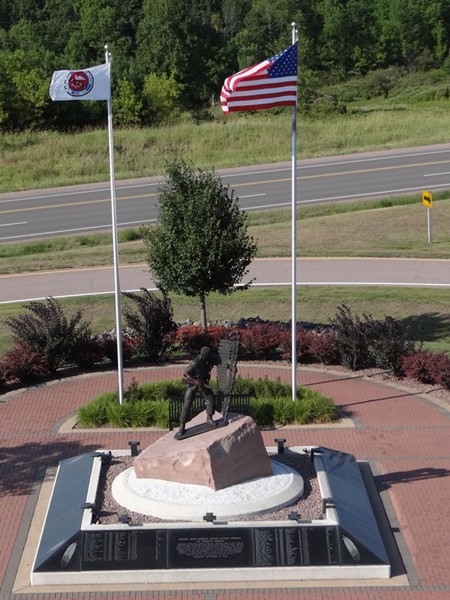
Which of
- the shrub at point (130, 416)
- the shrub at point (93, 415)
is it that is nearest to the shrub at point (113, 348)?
the shrub at point (93, 415)

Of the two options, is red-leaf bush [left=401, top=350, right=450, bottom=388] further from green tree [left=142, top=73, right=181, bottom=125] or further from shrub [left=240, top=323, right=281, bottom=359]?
green tree [left=142, top=73, right=181, bottom=125]

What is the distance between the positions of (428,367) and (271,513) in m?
7.42

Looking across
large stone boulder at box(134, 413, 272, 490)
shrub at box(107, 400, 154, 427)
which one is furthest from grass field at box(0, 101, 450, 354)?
large stone boulder at box(134, 413, 272, 490)

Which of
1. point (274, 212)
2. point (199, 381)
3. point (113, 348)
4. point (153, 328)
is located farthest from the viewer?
point (274, 212)

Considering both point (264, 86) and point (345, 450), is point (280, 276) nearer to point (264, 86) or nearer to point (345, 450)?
point (345, 450)

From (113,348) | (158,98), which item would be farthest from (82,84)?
(158,98)

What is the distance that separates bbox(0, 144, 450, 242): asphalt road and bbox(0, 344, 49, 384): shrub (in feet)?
48.8

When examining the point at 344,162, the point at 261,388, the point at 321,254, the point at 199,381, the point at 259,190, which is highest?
the point at 344,162

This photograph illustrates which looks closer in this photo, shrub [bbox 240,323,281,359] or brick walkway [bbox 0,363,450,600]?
brick walkway [bbox 0,363,450,600]

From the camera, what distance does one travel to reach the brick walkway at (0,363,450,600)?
14125 mm

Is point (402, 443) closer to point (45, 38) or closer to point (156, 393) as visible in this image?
point (156, 393)

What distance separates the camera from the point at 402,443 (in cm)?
1875

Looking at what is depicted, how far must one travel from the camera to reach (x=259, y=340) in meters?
23.3

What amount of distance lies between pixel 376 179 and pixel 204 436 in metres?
27.8
